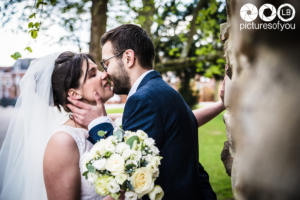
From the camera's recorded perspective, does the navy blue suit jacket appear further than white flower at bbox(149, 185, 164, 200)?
Yes

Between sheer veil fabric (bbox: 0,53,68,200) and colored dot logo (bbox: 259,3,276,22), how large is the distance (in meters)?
2.68

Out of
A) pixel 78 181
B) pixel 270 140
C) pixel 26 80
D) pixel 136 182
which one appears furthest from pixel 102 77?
pixel 270 140

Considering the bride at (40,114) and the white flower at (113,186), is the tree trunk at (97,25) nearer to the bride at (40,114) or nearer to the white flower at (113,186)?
the bride at (40,114)

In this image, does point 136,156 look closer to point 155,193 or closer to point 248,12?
point 155,193

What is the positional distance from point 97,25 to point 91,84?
298cm

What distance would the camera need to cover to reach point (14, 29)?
6.55 metres

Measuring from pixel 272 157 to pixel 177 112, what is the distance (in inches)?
59.3

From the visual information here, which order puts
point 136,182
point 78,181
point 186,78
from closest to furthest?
point 136,182
point 78,181
point 186,78

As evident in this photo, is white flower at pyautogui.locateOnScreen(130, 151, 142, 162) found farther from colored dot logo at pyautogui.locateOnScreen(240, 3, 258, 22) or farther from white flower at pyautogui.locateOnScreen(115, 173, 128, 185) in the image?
colored dot logo at pyautogui.locateOnScreen(240, 3, 258, 22)

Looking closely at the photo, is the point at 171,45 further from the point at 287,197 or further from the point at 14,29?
the point at 287,197

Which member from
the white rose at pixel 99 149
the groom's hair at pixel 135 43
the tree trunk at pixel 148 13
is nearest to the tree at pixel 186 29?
the tree trunk at pixel 148 13

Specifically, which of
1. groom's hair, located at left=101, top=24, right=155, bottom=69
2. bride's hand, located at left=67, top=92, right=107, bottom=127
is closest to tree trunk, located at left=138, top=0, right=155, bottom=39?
groom's hair, located at left=101, top=24, right=155, bottom=69

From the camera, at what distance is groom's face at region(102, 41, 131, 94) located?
2785 millimetres

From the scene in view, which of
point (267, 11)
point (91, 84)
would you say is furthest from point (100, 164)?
point (91, 84)
